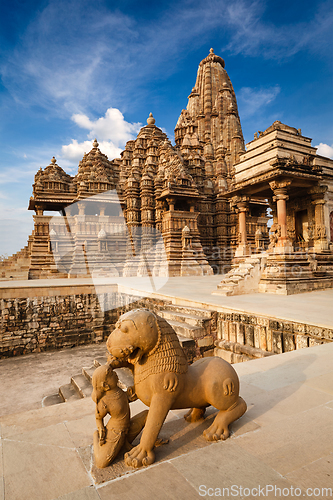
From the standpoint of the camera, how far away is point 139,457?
1.85m

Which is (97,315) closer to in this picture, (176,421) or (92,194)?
(176,421)

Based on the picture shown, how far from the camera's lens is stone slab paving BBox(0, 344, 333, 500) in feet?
5.40

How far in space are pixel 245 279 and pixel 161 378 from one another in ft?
25.6

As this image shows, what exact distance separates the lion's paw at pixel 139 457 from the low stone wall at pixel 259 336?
3646 millimetres

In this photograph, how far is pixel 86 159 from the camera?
2539 cm

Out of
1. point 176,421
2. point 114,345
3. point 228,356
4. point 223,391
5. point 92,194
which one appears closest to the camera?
point 114,345

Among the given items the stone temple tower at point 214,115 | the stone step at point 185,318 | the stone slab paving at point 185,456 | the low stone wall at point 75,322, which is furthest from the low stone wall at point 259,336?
the stone temple tower at point 214,115

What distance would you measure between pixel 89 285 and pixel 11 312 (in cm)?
283

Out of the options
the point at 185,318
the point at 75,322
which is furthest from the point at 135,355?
the point at 75,322

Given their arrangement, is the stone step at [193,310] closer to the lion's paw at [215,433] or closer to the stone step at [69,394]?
the stone step at [69,394]

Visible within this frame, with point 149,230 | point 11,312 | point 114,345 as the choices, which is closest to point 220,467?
point 114,345

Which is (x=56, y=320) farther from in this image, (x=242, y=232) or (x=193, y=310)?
(x=242, y=232)

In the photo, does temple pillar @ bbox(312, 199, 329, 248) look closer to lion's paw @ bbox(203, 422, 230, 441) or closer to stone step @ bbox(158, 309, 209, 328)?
stone step @ bbox(158, 309, 209, 328)

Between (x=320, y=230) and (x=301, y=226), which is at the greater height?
(x=301, y=226)
